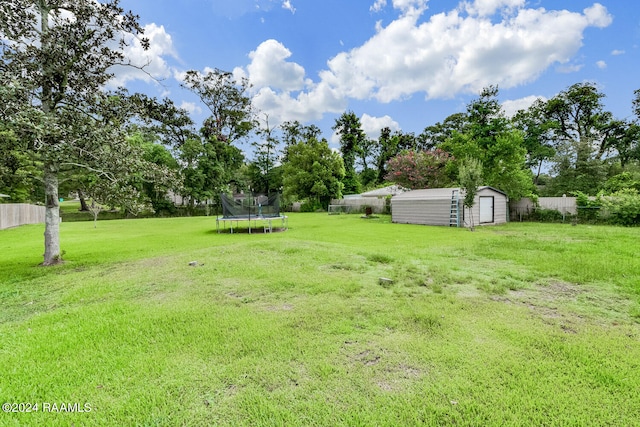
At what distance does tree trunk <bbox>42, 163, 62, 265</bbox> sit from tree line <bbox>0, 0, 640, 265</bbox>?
26 mm

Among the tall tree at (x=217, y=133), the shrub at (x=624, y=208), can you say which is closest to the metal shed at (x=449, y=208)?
the shrub at (x=624, y=208)

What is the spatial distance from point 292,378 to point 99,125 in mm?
5733

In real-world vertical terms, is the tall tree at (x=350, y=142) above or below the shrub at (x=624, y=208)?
above

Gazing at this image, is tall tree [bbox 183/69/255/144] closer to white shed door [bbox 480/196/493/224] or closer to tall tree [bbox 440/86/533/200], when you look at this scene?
tall tree [bbox 440/86/533/200]

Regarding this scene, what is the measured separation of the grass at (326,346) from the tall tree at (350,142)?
2786cm

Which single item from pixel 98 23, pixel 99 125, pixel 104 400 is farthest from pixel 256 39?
pixel 104 400

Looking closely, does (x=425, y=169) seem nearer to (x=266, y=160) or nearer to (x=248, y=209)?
(x=248, y=209)

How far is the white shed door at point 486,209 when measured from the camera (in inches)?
538

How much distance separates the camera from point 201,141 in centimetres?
2659

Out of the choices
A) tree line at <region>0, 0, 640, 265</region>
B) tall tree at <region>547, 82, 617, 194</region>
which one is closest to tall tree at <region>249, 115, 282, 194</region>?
tree line at <region>0, 0, 640, 265</region>

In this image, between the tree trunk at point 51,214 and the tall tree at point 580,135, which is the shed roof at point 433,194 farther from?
the tree trunk at point 51,214

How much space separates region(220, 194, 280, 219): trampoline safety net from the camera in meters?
11.9

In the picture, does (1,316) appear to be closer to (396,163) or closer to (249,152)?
(396,163)

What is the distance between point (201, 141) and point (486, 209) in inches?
946
